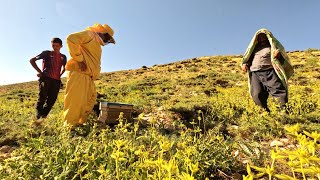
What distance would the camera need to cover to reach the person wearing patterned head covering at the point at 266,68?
551 cm

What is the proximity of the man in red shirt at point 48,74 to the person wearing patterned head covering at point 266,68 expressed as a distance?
3.51m

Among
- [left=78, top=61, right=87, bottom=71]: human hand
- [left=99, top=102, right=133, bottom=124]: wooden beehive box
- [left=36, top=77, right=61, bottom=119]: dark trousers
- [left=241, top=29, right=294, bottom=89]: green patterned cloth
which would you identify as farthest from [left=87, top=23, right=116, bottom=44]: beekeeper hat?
[left=241, top=29, right=294, bottom=89]: green patterned cloth

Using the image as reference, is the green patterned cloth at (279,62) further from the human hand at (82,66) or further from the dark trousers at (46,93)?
the dark trousers at (46,93)

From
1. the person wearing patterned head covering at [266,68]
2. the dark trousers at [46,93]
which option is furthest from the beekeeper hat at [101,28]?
the person wearing patterned head covering at [266,68]

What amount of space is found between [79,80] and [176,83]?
9398 mm

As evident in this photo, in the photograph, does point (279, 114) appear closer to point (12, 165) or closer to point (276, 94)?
point (276, 94)

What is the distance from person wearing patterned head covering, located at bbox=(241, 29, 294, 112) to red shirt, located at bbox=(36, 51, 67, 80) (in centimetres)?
350

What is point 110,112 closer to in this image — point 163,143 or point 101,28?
point 101,28

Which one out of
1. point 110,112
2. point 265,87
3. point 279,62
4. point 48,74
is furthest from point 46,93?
point 279,62

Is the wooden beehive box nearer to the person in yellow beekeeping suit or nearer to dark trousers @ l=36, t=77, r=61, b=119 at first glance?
the person in yellow beekeeping suit

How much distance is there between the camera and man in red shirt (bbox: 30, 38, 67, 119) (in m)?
6.16

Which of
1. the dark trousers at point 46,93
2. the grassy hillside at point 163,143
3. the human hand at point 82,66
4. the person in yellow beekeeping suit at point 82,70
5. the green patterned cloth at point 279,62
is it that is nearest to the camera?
the grassy hillside at point 163,143

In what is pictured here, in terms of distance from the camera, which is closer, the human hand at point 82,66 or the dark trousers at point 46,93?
the human hand at point 82,66

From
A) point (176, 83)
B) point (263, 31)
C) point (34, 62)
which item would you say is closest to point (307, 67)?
point (176, 83)
